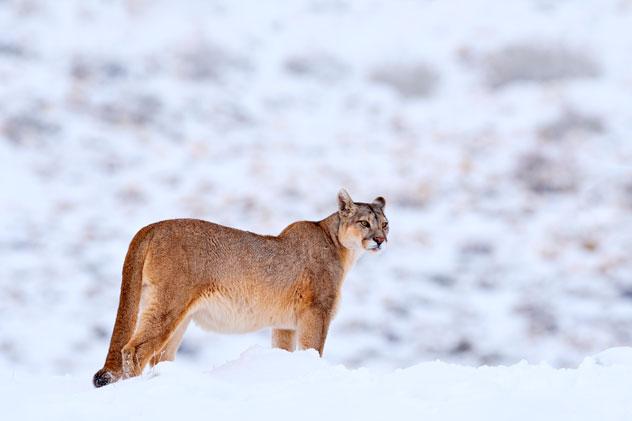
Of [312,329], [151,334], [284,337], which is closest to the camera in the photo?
[151,334]

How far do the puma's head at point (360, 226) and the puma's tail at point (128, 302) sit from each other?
83.0 inches

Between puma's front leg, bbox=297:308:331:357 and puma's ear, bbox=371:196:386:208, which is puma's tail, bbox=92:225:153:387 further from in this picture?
puma's ear, bbox=371:196:386:208

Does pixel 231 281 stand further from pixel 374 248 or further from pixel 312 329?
pixel 374 248

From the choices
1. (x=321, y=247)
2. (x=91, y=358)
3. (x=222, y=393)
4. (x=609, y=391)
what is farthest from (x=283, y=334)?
(x=91, y=358)

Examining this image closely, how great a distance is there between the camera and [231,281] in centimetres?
766

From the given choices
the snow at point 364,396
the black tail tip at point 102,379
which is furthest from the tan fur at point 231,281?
the snow at point 364,396

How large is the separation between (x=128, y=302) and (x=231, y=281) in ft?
3.18

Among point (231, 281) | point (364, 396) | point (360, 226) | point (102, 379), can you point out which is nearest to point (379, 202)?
point (360, 226)

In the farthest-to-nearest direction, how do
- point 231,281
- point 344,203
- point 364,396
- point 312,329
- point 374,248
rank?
1. point 344,203
2. point 374,248
3. point 312,329
4. point 231,281
5. point 364,396

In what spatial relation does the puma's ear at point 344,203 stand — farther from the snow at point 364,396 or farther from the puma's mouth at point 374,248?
the snow at point 364,396

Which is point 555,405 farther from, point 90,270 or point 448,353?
point 90,270

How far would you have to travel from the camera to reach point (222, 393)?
534cm

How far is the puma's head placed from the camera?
868 centimetres

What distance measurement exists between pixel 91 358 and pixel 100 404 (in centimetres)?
1057
